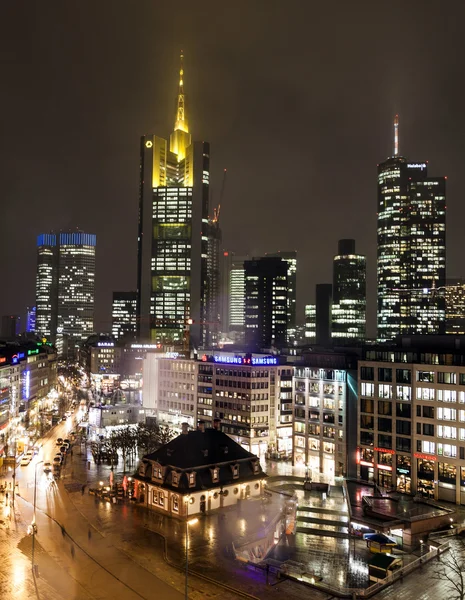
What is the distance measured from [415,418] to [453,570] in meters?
35.2

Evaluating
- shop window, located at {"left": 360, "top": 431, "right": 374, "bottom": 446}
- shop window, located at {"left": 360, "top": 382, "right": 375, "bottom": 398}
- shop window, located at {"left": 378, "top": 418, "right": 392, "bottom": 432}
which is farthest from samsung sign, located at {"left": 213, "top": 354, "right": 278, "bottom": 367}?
shop window, located at {"left": 378, "top": 418, "right": 392, "bottom": 432}

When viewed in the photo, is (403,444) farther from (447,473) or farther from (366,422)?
(447,473)

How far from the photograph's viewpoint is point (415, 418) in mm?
79625

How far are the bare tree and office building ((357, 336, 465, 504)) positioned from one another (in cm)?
1947

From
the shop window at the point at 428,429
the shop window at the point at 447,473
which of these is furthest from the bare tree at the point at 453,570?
the shop window at the point at 428,429

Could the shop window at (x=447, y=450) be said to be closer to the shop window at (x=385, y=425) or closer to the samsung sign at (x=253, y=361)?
the shop window at (x=385, y=425)

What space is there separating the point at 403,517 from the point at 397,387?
90.0 feet

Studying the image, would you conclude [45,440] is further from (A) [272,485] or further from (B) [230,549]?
(B) [230,549]

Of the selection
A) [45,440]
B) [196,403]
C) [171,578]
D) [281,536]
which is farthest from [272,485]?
[45,440]

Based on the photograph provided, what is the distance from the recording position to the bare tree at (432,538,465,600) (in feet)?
135

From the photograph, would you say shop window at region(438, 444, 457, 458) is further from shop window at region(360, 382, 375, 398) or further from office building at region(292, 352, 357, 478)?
office building at region(292, 352, 357, 478)

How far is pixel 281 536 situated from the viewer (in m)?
59.9

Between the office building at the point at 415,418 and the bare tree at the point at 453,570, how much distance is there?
63.9ft

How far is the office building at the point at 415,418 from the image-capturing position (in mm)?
75312
